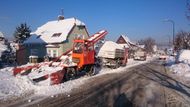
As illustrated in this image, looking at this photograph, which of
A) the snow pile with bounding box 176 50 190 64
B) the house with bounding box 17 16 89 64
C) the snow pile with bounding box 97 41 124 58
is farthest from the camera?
the snow pile with bounding box 176 50 190 64

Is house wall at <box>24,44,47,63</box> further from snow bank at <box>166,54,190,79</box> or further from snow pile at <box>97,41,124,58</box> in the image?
snow bank at <box>166,54,190,79</box>

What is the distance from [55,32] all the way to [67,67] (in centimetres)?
2493

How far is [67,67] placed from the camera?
16.4 meters

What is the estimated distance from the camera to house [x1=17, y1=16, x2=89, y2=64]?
37.5 meters

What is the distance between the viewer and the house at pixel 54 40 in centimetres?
3753

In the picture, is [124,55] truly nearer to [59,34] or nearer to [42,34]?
[59,34]

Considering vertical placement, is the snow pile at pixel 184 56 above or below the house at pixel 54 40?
below

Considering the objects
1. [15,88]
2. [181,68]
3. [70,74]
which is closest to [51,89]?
[15,88]

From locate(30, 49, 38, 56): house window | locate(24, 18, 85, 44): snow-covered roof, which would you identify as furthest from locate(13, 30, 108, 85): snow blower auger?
locate(30, 49, 38, 56): house window

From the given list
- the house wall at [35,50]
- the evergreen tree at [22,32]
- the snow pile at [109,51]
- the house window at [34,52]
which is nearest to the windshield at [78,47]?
the snow pile at [109,51]

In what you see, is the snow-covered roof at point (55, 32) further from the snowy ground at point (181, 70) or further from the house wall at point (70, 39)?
the snowy ground at point (181, 70)

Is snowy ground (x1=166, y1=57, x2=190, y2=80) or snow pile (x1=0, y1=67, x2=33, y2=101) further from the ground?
snow pile (x1=0, y1=67, x2=33, y2=101)

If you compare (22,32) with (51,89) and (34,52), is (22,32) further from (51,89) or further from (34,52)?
(51,89)

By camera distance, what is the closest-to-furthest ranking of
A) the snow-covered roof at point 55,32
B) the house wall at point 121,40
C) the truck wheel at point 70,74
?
the truck wheel at point 70,74, the snow-covered roof at point 55,32, the house wall at point 121,40
